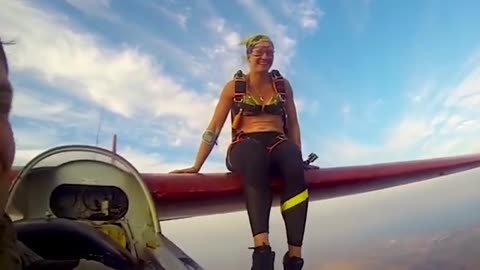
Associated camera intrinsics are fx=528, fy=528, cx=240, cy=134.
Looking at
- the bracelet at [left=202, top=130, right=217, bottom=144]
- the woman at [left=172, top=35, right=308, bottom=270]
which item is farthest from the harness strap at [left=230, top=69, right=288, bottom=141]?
the bracelet at [left=202, top=130, right=217, bottom=144]

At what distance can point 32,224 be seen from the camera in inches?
64.2

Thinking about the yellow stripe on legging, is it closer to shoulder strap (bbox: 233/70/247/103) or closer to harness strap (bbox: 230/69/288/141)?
harness strap (bbox: 230/69/288/141)

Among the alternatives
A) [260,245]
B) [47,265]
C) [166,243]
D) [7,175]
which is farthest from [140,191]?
[7,175]

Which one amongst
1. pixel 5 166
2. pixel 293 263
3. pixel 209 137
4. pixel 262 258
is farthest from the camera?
pixel 209 137

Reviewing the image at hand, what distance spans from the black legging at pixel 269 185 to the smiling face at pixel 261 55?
60 centimetres

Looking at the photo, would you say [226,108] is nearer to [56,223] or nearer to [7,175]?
[56,223]

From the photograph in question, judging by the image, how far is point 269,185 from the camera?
123 inches

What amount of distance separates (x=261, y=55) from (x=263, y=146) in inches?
26.5

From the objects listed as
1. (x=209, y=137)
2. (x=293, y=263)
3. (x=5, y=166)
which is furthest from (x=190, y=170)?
(x=5, y=166)

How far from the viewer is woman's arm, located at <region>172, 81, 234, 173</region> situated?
141 inches

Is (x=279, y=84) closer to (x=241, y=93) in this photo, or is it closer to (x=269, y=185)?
(x=241, y=93)

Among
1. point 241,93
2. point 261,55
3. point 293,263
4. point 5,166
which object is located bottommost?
point 293,263

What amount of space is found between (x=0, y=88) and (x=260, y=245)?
89.4 inches

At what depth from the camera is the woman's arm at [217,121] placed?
358cm
